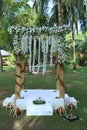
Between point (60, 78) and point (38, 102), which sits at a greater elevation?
point (60, 78)

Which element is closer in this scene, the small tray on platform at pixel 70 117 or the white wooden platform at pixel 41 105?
the small tray on platform at pixel 70 117

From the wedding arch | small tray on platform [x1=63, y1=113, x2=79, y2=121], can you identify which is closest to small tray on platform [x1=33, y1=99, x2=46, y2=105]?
the wedding arch

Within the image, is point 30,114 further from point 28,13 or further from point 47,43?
point 28,13

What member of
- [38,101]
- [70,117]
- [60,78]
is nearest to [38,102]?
[38,101]

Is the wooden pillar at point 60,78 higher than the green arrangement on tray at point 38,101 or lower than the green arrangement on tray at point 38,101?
higher

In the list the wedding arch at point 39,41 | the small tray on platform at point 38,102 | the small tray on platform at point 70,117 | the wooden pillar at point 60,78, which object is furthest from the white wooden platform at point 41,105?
the small tray on platform at point 70,117

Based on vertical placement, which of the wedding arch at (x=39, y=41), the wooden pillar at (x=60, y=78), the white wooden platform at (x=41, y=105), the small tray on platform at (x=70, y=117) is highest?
the wedding arch at (x=39, y=41)

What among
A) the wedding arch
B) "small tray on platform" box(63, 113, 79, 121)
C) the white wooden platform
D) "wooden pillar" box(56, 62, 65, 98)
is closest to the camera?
"small tray on platform" box(63, 113, 79, 121)

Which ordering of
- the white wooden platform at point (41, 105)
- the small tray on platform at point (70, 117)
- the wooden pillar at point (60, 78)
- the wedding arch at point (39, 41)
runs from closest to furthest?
the small tray on platform at point (70, 117) < the white wooden platform at point (41, 105) < the wedding arch at point (39, 41) < the wooden pillar at point (60, 78)

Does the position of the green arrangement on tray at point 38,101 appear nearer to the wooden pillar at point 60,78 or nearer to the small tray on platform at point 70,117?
the wooden pillar at point 60,78

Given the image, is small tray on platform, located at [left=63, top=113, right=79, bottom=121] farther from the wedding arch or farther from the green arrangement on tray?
the wedding arch

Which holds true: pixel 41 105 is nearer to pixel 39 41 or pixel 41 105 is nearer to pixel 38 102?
pixel 38 102

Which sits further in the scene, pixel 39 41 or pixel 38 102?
pixel 39 41

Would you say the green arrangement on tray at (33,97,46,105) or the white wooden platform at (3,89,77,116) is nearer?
the white wooden platform at (3,89,77,116)
